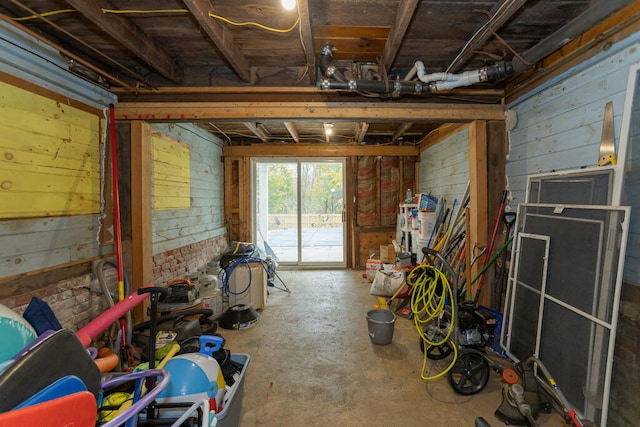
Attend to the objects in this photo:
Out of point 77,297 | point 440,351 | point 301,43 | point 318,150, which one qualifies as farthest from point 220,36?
point 318,150

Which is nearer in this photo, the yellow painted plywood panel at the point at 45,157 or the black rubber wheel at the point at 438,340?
the yellow painted plywood panel at the point at 45,157

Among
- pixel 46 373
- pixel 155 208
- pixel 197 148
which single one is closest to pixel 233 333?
pixel 155 208

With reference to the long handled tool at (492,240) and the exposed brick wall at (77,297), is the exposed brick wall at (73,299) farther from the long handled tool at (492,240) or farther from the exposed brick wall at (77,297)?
the long handled tool at (492,240)

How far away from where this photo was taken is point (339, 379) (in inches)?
83.8

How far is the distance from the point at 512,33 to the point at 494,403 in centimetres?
256

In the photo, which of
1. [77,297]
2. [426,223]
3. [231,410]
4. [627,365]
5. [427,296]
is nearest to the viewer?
[231,410]

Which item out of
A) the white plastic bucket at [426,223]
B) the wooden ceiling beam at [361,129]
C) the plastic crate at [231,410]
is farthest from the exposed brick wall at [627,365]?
the wooden ceiling beam at [361,129]

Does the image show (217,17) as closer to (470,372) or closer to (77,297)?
(77,297)

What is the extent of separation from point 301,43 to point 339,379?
2.59 meters

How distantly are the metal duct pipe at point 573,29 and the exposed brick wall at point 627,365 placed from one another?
153 cm

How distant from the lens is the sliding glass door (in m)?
5.53

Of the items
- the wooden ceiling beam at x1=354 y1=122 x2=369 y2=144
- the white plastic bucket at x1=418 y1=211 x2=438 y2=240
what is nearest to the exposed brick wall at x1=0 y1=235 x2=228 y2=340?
the wooden ceiling beam at x1=354 y1=122 x2=369 y2=144

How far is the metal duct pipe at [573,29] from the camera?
155 centimetres

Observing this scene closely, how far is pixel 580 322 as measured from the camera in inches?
63.4
